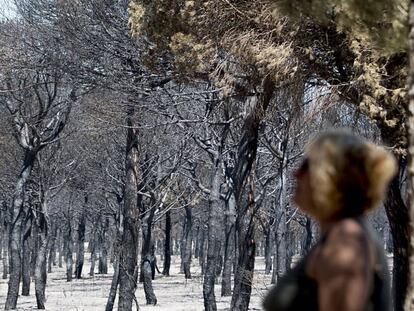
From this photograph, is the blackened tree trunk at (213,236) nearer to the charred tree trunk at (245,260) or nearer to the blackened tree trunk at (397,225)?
the charred tree trunk at (245,260)

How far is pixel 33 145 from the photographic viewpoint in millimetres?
29344

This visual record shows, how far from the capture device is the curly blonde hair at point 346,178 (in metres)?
3.15

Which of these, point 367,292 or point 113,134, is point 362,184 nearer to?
point 367,292

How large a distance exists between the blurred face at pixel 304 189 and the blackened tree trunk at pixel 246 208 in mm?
11657

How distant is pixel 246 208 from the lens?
1678cm

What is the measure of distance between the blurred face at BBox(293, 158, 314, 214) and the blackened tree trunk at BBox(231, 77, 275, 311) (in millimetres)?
11657

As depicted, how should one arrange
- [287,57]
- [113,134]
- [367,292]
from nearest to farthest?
[367,292]
[287,57]
[113,134]

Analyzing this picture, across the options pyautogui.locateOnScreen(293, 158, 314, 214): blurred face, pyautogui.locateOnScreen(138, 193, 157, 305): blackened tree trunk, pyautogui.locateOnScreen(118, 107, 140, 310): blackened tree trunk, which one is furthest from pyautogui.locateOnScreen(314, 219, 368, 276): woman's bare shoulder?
pyautogui.locateOnScreen(138, 193, 157, 305): blackened tree trunk

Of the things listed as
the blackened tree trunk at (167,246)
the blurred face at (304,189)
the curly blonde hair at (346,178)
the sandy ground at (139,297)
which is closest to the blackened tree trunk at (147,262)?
the sandy ground at (139,297)

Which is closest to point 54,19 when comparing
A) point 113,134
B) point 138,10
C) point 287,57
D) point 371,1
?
point 138,10

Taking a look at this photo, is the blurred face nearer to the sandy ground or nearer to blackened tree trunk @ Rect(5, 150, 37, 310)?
the sandy ground

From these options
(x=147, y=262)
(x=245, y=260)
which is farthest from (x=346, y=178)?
(x=147, y=262)

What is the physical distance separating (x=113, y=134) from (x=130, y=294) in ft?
42.0

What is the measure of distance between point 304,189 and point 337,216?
195 millimetres
